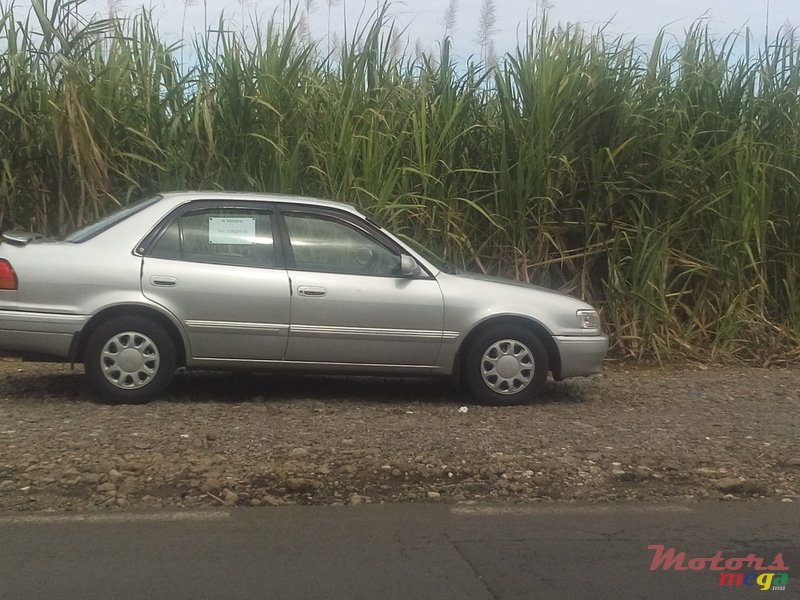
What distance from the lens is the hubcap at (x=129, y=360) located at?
6.80m

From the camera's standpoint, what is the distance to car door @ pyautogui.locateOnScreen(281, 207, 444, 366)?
703 centimetres

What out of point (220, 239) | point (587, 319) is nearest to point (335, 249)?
point (220, 239)

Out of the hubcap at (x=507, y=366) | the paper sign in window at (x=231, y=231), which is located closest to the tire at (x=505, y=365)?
the hubcap at (x=507, y=366)

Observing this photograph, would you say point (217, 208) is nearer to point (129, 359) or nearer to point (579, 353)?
point (129, 359)

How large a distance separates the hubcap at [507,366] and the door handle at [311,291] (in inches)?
50.5

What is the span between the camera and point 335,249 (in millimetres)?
7219

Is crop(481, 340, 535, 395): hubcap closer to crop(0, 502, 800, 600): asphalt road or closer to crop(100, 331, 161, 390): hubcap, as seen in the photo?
crop(0, 502, 800, 600): asphalt road

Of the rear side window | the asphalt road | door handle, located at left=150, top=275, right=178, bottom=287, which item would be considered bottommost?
the asphalt road

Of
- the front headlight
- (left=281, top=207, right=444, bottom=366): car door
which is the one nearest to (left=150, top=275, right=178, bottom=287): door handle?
→ (left=281, top=207, right=444, bottom=366): car door

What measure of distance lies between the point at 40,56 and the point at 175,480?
5042 millimetres

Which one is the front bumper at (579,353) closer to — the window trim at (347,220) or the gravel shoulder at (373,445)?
the gravel shoulder at (373,445)

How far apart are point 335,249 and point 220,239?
32.8 inches

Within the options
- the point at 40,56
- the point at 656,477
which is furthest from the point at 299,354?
the point at 40,56

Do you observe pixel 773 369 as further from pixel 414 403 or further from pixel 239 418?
pixel 239 418
